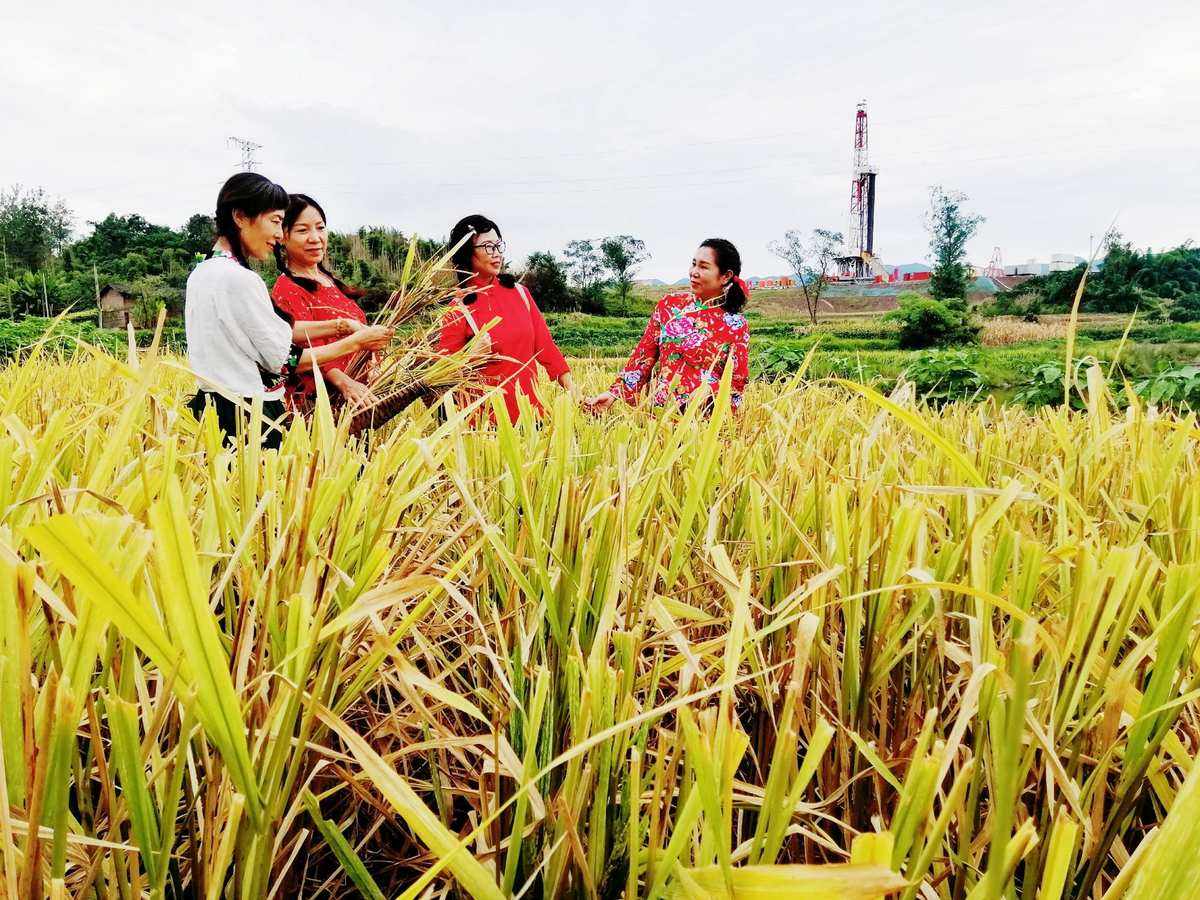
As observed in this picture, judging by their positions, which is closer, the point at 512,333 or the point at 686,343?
the point at 686,343

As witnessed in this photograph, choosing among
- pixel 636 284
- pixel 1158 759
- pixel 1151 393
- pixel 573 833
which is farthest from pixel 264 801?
pixel 636 284

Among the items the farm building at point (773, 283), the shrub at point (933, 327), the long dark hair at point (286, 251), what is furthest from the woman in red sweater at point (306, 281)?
the farm building at point (773, 283)

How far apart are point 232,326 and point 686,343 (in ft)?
5.29

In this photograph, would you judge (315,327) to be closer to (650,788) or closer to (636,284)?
(650,788)

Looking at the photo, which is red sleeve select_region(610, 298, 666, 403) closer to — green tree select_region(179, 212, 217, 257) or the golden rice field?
the golden rice field

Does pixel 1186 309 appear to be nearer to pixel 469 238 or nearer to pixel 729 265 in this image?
pixel 729 265

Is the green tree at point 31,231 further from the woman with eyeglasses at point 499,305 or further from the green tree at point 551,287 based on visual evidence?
the woman with eyeglasses at point 499,305

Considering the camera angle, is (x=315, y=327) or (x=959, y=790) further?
(x=315, y=327)

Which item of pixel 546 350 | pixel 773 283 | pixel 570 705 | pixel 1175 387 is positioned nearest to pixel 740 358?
pixel 546 350

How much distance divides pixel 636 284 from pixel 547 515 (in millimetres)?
42729

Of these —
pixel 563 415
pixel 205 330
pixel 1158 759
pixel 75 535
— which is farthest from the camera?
pixel 205 330

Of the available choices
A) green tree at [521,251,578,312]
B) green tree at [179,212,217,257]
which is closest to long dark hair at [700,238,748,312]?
green tree at [521,251,578,312]

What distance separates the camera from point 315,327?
1.95m

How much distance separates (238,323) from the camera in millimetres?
1844
